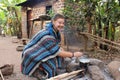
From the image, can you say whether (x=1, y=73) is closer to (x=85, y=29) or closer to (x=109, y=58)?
A: (x=109, y=58)

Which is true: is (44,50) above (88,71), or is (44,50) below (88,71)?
above

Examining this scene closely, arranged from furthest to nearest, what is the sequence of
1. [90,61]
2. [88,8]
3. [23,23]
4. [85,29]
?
[23,23] → [85,29] → [88,8] → [90,61]

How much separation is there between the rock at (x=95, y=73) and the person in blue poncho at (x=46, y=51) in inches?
24.9

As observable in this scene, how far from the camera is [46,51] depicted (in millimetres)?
3895

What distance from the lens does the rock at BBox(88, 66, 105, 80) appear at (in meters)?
4.25

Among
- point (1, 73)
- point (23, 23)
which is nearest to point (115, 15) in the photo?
point (1, 73)

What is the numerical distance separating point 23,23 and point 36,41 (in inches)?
467

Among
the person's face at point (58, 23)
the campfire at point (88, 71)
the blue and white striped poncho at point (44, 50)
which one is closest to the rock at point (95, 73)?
the campfire at point (88, 71)

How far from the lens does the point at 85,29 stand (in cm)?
992

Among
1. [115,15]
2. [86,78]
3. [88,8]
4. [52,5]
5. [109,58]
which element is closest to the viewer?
[86,78]

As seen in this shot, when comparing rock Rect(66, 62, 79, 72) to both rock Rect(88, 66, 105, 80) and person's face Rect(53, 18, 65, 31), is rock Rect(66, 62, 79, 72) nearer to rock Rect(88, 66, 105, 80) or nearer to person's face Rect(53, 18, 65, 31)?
rock Rect(88, 66, 105, 80)

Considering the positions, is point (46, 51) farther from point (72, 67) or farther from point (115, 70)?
point (115, 70)

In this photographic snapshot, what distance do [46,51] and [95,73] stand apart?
1.09 m

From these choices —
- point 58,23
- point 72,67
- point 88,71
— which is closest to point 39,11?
point 72,67
